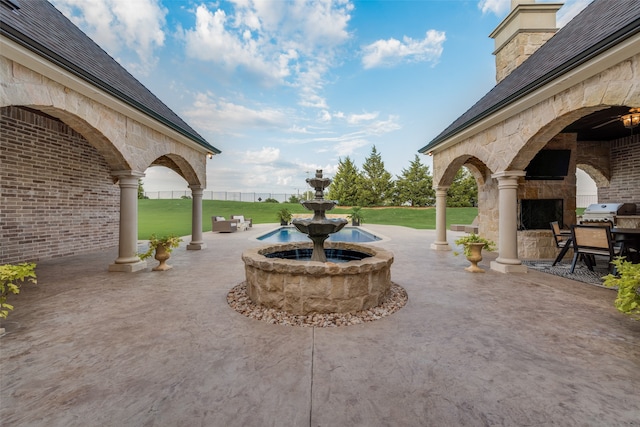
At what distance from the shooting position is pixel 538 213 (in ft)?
25.5

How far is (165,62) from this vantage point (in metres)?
11.8

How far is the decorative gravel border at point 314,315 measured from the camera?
320cm

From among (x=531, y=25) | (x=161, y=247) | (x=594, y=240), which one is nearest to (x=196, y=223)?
(x=161, y=247)

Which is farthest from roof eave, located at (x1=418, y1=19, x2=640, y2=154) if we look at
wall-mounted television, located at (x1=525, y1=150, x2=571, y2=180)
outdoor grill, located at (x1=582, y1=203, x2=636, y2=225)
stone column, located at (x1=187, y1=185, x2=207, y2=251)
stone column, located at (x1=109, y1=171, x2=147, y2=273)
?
stone column, located at (x1=187, y1=185, x2=207, y2=251)

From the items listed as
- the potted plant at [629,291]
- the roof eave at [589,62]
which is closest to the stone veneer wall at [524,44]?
the roof eave at [589,62]

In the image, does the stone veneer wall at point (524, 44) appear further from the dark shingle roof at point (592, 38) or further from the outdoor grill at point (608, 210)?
the outdoor grill at point (608, 210)

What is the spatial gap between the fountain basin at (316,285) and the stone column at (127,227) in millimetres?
4141

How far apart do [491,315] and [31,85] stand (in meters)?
7.52

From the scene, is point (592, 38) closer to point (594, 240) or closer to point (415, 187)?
point (594, 240)

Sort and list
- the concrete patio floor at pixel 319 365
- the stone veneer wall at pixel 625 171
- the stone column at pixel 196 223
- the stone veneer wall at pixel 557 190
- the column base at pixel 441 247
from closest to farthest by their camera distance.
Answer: the concrete patio floor at pixel 319 365 → the stone veneer wall at pixel 557 190 → the column base at pixel 441 247 → the stone column at pixel 196 223 → the stone veneer wall at pixel 625 171

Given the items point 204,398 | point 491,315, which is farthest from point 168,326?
point 491,315

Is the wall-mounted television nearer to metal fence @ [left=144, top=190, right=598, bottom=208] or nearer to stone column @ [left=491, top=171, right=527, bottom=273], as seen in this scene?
stone column @ [left=491, top=171, right=527, bottom=273]

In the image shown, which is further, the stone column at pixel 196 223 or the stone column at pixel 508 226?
the stone column at pixel 196 223

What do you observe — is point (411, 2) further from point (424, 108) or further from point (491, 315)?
point (491, 315)
